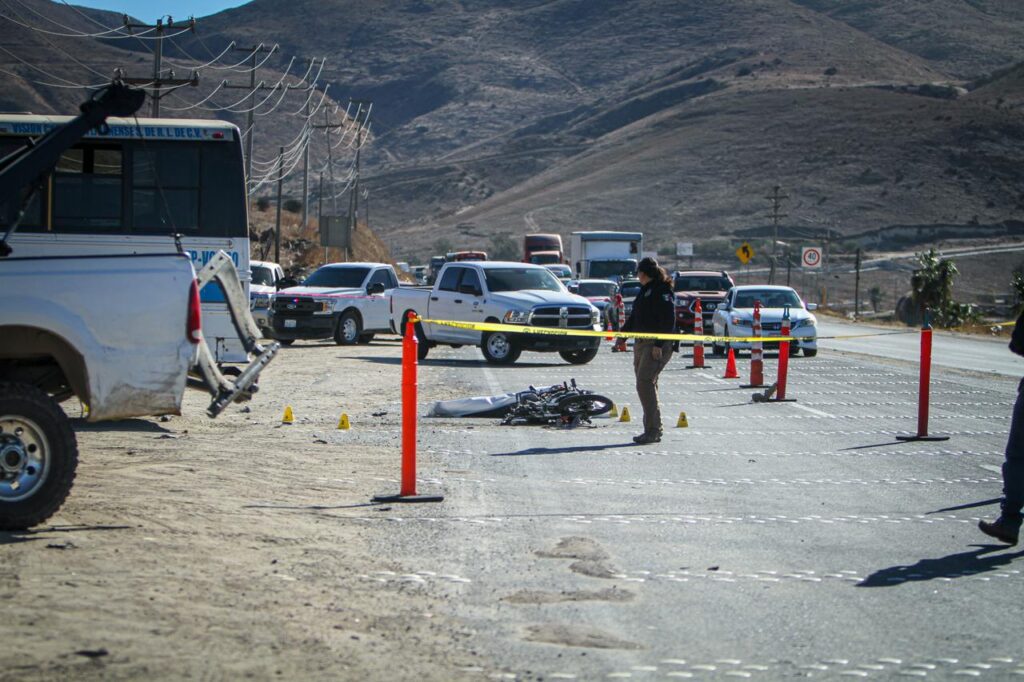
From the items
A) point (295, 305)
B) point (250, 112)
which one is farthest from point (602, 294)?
point (295, 305)

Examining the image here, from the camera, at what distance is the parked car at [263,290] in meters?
31.4

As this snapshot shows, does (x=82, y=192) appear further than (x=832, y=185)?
No

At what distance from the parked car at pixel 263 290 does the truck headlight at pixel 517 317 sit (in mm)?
6736

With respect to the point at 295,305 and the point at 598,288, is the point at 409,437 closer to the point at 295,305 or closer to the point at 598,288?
the point at 295,305

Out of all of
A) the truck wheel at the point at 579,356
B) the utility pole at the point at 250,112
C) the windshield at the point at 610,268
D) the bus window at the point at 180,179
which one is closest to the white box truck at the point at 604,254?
the windshield at the point at 610,268

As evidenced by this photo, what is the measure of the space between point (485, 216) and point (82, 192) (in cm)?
10510

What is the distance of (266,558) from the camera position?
753 cm

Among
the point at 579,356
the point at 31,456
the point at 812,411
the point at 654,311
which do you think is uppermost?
the point at 654,311

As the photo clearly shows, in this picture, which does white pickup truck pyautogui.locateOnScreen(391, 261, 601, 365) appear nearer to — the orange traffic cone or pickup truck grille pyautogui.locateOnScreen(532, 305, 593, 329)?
pickup truck grille pyautogui.locateOnScreen(532, 305, 593, 329)

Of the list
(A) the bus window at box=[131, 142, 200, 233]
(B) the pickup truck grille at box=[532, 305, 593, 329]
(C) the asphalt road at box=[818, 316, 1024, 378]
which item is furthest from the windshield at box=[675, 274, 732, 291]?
(A) the bus window at box=[131, 142, 200, 233]

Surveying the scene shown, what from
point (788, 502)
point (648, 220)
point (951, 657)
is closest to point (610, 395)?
point (788, 502)

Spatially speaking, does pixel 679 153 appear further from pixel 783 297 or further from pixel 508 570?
pixel 508 570

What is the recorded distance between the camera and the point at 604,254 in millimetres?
51844

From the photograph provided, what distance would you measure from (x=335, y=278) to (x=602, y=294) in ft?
46.9
